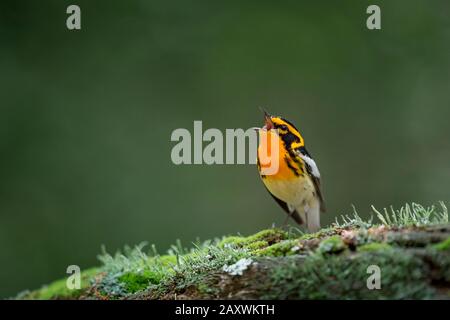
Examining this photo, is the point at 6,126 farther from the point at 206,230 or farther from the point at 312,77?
the point at 312,77

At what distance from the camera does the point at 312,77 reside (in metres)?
13.9

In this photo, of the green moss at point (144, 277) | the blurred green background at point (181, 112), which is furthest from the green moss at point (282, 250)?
the blurred green background at point (181, 112)

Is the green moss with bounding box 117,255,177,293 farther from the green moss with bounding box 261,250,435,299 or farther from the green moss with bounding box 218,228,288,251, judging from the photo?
the green moss with bounding box 261,250,435,299

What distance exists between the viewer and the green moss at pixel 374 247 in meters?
3.07

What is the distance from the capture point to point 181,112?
43.6 feet

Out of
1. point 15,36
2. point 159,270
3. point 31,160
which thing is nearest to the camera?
point 159,270

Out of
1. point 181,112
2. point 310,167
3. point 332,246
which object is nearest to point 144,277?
point 332,246

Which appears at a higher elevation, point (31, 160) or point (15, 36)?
point (15, 36)

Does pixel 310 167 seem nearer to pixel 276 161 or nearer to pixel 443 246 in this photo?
pixel 276 161

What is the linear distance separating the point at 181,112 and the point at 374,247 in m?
10.5

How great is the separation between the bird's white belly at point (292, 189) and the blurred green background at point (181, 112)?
5110 mm

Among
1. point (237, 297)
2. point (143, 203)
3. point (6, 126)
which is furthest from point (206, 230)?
point (237, 297)

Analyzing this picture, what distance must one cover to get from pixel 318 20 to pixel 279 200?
9245 millimetres

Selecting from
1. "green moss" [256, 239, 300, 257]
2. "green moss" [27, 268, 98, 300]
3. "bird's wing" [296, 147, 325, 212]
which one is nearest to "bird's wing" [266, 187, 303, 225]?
"bird's wing" [296, 147, 325, 212]
